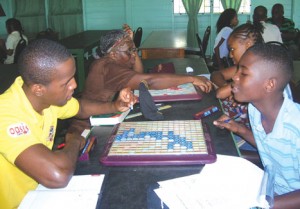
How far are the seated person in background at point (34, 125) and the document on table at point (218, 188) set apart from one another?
0.35 metres

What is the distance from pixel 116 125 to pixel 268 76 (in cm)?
67

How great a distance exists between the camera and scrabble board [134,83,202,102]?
186 centimetres

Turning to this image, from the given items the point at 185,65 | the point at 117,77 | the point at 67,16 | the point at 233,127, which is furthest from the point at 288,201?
the point at 67,16

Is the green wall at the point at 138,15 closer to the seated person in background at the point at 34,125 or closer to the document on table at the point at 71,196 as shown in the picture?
the seated person in background at the point at 34,125

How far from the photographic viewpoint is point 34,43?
49.7 inches

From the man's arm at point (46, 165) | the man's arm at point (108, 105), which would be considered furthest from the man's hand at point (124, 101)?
the man's arm at point (46, 165)

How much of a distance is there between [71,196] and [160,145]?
36 cm

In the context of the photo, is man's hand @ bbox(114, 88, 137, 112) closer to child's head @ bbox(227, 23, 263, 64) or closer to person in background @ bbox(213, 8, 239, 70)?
child's head @ bbox(227, 23, 263, 64)

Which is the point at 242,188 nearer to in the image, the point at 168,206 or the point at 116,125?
the point at 168,206

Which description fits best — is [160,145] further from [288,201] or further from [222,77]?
[222,77]

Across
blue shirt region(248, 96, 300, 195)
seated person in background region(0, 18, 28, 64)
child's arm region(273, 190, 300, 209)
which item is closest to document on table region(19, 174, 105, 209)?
child's arm region(273, 190, 300, 209)

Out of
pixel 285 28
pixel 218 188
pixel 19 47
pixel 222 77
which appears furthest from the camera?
pixel 285 28

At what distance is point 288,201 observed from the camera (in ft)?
3.73

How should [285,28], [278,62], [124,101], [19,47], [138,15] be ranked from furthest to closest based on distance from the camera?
1. [138,15]
2. [285,28]
3. [19,47]
4. [124,101]
5. [278,62]
